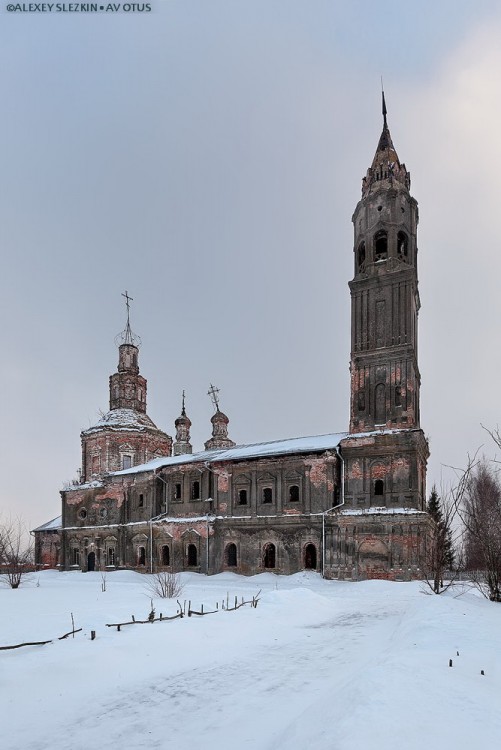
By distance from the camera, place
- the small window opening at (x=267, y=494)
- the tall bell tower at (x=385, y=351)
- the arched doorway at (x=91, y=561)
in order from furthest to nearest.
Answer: the arched doorway at (x=91, y=561) < the small window opening at (x=267, y=494) < the tall bell tower at (x=385, y=351)

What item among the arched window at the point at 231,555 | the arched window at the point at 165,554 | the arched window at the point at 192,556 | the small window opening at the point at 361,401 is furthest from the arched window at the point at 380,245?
the arched window at the point at 165,554

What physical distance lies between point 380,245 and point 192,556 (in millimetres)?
22640

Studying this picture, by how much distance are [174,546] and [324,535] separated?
427 inches

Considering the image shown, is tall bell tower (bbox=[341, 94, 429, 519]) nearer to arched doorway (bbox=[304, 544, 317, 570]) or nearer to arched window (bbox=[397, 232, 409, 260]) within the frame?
arched window (bbox=[397, 232, 409, 260])

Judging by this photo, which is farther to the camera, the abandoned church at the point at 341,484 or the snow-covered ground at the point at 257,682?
the abandoned church at the point at 341,484

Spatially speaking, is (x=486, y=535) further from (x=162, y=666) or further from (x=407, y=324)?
(x=407, y=324)

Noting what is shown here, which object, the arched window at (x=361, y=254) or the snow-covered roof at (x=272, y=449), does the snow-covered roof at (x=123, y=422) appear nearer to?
the snow-covered roof at (x=272, y=449)

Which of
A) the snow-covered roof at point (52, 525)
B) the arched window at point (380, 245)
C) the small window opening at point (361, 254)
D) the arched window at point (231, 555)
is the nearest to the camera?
the arched window at point (231, 555)

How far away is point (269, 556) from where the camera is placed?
33.8m

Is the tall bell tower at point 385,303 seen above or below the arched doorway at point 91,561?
above

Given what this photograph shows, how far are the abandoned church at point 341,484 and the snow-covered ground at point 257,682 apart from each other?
14162 millimetres

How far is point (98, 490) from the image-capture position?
43844 millimetres

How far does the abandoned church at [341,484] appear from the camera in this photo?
30.8m

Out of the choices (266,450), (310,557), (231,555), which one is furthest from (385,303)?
(231,555)
